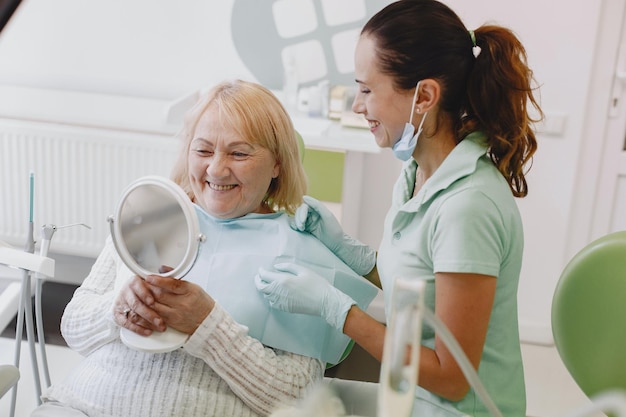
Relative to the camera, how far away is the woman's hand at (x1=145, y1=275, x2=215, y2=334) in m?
1.38

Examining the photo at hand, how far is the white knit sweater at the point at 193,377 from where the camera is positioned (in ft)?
4.71

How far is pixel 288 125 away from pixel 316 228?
0.23 m

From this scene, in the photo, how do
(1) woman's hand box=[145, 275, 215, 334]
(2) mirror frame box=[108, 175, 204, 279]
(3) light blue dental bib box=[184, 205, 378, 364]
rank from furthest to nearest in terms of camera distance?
(3) light blue dental bib box=[184, 205, 378, 364] < (1) woman's hand box=[145, 275, 215, 334] < (2) mirror frame box=[108, 175, 204, 279]

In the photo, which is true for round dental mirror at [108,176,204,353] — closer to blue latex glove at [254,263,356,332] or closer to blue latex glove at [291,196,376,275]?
blue latex glove at [254,263,356,332]

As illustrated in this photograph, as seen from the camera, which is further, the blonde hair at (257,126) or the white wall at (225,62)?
the white wall at (225,62)

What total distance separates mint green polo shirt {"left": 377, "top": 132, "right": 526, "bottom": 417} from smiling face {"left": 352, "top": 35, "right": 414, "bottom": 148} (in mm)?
121

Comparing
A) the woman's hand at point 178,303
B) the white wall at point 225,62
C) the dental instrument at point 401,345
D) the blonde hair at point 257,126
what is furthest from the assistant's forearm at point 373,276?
the white wall at point 225,62

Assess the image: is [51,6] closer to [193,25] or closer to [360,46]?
[193,25]

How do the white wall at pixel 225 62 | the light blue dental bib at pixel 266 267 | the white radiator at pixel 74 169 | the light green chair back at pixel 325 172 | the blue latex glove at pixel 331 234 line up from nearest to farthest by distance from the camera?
the light blue dental bib at pixel 266 267 → the blue latex glove at pixel 331 234 → the light green chair back at pixel 325 172 → the white wall at pixel 225 62 → the white radiator at pixel 74 169

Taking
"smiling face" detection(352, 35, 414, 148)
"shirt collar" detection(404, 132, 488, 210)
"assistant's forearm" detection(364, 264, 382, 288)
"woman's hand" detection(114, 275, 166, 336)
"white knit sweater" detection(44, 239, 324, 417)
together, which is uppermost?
"smiling face" detection(352, 35, 414, 148)

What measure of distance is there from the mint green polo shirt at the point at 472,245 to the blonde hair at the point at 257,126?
317 millimetres

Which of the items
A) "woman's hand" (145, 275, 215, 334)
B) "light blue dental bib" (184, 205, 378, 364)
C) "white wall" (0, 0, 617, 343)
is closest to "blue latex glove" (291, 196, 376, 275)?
"light blue dental bib" (184, 205, 378, 364)

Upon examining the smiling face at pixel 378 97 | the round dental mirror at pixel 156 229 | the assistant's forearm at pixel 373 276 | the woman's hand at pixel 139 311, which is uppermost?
the smiling face at pixel 378 97

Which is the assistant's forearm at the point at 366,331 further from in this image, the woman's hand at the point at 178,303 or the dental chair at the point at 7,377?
the dental chair at the point at 7,377
